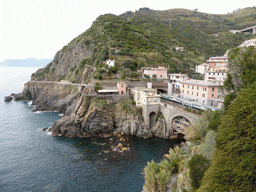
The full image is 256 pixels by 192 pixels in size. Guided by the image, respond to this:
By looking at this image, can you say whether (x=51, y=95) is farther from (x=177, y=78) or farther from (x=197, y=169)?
(x=197, y=169)

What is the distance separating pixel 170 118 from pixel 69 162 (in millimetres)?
29632

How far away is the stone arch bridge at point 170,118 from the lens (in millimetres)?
43219

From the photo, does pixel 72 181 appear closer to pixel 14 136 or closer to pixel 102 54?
pixel 14 136

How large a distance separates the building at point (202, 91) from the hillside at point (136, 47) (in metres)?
26.3

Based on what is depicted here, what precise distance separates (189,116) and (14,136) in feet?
181

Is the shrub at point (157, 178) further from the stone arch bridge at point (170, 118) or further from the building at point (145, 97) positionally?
the building at point (145, 97)

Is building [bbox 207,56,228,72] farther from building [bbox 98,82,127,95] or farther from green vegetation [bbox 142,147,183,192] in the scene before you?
green vegetation [bbox 142,147,183,192]

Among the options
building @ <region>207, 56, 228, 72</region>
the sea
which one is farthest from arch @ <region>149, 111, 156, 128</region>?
building @ <region>207, 56, 228, 72</region>

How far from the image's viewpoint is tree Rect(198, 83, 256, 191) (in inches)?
393

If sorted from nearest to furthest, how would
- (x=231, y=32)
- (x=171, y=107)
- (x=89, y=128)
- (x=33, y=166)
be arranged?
(x=33, y=166), (x=171, y=107), (x=89, y=128), (x=231, y=32)

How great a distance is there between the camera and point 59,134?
52188mm

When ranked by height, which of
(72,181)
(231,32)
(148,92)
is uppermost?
(231,32)

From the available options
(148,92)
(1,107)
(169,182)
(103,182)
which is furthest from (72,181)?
(1,107)

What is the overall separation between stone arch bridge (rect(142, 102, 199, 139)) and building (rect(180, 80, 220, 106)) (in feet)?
28.7
